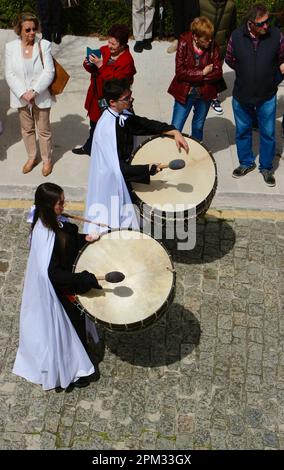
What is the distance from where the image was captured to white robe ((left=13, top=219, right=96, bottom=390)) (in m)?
5.25

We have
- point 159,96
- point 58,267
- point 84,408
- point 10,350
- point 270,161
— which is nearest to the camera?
point 58,267

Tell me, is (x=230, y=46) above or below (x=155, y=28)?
above

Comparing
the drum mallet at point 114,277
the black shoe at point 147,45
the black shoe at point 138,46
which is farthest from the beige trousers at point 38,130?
the drum mallet at point 114,277

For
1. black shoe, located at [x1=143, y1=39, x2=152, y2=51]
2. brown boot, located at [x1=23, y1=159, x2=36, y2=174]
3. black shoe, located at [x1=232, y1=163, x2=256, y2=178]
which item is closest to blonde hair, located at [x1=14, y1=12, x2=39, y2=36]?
brown boot, located at [x1=23, y1=159, x2=36, y2=174]

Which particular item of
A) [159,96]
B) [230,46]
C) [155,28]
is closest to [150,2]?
[155,28]

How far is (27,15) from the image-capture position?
7453 mm

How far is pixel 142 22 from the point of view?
10.6 meters

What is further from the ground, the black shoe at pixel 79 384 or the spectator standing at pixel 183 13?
the spectator standing at pixel 183 13

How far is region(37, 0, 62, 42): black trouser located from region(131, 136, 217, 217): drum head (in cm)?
459

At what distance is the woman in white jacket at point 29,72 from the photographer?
7543mm

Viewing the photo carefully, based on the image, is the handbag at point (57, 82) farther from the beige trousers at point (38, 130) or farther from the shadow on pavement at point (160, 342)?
the shadow on pavement at point (160, 342)

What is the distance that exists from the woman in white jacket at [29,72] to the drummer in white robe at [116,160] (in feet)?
5.26

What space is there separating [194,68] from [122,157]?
1962 millimetres
